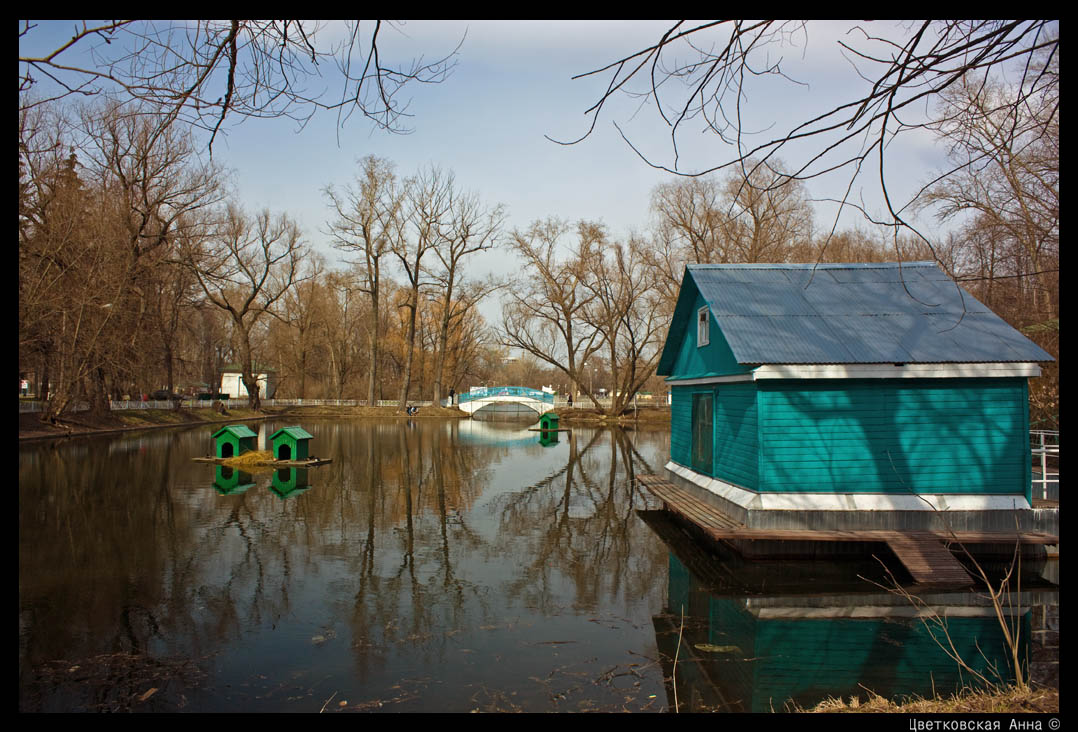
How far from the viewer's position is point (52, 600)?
8109mm

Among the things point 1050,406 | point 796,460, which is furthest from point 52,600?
point 1050,406

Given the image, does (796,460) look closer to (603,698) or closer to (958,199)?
(603,698)

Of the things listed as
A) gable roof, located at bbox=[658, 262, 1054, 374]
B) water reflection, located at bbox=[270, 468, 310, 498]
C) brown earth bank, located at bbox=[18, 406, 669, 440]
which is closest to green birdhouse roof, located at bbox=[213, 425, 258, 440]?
water reflection, located at bbox=[270, 468, 310, 498]

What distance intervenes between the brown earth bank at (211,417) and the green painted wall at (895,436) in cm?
2905

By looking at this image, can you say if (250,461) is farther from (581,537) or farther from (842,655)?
(842,655)

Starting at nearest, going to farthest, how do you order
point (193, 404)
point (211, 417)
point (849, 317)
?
point (849, 317) → point (211, 417) → point (193, 404)

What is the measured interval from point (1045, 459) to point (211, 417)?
147ft

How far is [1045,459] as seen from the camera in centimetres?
1466

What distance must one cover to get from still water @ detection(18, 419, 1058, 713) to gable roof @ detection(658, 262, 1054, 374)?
3642 mm

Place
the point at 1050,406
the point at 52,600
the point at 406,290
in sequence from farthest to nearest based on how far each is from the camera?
the point at 406,290, the point at 1050,406, the point at 52,600

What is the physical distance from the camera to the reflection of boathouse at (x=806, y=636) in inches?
243

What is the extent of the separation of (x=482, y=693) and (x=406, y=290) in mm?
54818

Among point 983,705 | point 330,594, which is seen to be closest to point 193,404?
point 330,594

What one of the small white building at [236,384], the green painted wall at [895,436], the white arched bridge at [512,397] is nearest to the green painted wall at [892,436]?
the green painted wall at [895,436]
